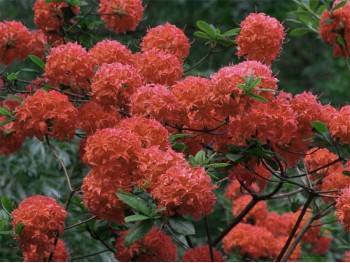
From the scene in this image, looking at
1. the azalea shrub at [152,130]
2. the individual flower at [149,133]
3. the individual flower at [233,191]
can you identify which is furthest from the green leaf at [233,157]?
the individual flower at [233,191]

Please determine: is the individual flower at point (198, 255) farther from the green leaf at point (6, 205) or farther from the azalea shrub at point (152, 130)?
the green leaf at point (6, 205)

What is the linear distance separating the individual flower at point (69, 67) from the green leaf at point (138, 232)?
0.63 m

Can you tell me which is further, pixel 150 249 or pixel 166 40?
pixel 166 40

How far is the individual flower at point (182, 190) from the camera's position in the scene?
162 centimetres


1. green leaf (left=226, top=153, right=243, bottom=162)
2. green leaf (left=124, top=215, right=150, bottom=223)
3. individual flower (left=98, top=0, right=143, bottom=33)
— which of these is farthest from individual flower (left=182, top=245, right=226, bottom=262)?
individual flower (left=98, top=0, right=143, bottom=33)

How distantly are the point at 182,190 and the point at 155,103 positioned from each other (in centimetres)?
35

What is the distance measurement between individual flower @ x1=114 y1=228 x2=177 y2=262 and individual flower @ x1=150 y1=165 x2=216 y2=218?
0.99ft

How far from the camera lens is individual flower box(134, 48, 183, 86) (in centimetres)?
213

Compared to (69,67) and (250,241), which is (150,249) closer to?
(69,67)

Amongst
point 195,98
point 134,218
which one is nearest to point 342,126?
point 195,98

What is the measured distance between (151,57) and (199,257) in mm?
627

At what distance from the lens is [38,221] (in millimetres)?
1853

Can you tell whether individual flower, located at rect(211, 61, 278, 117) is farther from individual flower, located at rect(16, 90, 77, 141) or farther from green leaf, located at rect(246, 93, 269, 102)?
individual flower, located at rect(16, 90, 77, 141)

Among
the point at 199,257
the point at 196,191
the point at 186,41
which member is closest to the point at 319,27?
the point at 186,41
